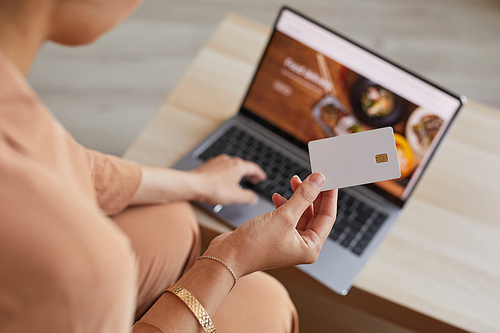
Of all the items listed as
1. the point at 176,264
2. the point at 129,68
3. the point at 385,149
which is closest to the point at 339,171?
the point at 385,149

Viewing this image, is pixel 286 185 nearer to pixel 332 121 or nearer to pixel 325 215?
pixel 332 121

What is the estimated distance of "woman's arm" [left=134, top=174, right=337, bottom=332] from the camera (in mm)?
625

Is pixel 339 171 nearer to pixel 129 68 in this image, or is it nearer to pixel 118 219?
pixel 118 219

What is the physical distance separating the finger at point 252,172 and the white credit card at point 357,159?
350mm

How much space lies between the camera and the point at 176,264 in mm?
844

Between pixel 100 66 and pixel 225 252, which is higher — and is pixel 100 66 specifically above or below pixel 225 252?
below

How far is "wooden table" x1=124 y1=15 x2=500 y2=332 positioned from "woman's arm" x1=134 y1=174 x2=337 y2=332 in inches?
11.1

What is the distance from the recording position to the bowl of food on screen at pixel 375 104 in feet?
3.20

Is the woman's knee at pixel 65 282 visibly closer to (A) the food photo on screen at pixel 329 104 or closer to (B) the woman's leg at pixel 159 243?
(B) the woman's leg at pixel 159 243

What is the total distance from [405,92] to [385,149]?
332mm

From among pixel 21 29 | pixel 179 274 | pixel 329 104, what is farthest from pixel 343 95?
pixel 21 29

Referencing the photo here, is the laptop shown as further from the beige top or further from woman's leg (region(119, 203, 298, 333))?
the beige top

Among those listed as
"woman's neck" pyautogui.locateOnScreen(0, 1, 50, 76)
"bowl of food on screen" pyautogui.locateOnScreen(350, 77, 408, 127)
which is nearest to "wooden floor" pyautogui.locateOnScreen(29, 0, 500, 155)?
"bowl of food on screen" pyautogui.locateOnScreen(350, 77, 408, 127)

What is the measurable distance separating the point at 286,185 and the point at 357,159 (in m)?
0.36
